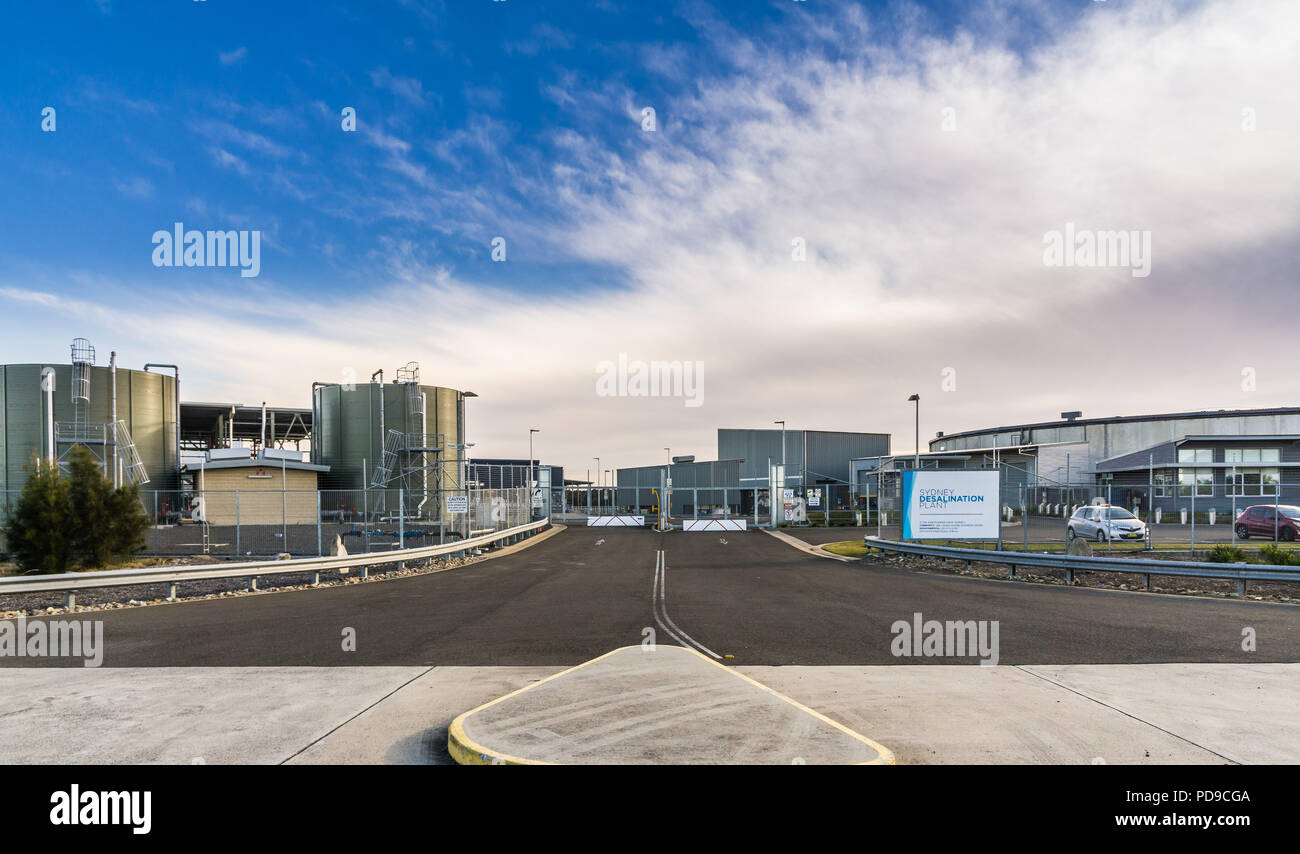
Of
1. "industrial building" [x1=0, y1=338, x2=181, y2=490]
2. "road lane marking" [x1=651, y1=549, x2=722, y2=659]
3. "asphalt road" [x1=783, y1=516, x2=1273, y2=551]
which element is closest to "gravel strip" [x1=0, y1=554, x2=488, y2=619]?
"road lane marking" [x1=651, y1=549, x2=722, y2=659]

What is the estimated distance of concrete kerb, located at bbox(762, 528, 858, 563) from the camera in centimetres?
2510

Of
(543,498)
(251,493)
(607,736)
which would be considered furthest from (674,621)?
(251,493)

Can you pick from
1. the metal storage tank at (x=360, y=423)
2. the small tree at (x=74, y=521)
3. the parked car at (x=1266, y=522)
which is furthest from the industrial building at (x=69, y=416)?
the parked car at (x=1266, y=522)

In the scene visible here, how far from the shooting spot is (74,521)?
19.3 m

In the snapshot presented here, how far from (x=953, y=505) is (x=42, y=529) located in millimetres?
26968

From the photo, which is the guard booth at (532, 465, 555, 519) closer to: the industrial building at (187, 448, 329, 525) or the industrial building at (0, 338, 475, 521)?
the industrial building at (0, 338, 475, 521)

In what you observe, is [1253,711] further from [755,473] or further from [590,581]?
[755,473]

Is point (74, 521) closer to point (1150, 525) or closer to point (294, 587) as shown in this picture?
point (294, 587)

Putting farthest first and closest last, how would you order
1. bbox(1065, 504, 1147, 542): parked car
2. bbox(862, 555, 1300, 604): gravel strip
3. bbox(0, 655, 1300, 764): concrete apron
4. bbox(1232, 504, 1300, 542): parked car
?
1. bbox(1065, 504, 1147, 542): parked car
2. bbox(1232, 504, 1300, 542): parked car
3. bbox(862, 555, 1300, 604): gravel strip
4. bbox(0, 655, 1300, 764): concrete apron

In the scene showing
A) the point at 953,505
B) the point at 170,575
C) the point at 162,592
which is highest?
the point at 953,505

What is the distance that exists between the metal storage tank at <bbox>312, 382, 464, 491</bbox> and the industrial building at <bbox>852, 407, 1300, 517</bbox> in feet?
111

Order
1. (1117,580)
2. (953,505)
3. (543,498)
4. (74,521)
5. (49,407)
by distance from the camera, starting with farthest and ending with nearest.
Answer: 1. (543,498)
2. (49,407)
3. (953,505)
4. (74,521)
5. (1117,580)

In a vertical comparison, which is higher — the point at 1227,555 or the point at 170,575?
the point at 170,575
